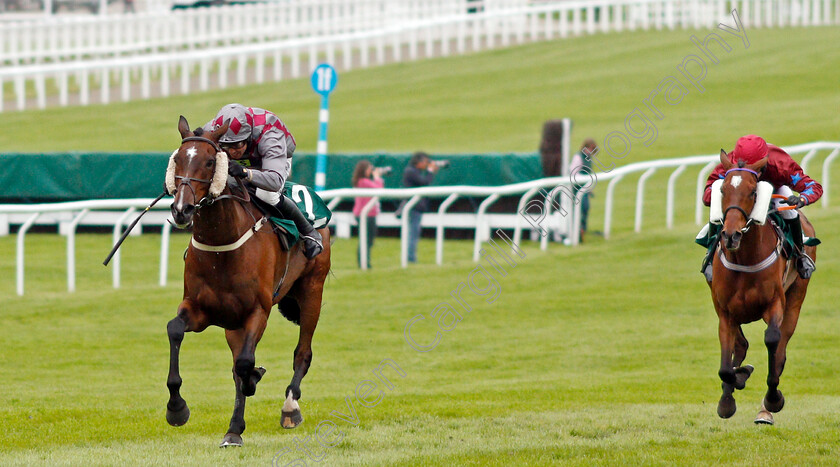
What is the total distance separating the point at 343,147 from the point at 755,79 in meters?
10.5

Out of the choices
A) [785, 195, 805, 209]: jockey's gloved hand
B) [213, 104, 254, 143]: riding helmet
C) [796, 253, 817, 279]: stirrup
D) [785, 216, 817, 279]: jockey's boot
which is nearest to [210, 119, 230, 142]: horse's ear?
[213, 104, 254, 143]: riding helmet

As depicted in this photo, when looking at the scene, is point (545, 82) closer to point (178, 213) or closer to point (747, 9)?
point (747, 9)

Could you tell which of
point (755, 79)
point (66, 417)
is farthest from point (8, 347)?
point (755, 79)

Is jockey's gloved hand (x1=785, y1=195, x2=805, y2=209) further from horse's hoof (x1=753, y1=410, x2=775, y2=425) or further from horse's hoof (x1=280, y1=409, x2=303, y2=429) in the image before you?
horse's hoof (x1=280, y1=409, x2=303, y2=429)

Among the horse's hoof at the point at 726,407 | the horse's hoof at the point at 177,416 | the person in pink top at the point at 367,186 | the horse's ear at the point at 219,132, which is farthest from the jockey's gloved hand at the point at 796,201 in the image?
the person in pink top at the point at 367,186

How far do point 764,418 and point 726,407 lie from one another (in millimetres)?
414

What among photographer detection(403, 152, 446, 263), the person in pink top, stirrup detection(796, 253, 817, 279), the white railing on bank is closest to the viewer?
stirrup detection(796, 253, 817, 279)

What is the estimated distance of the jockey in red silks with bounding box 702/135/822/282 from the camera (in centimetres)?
697

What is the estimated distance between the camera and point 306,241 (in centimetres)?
734

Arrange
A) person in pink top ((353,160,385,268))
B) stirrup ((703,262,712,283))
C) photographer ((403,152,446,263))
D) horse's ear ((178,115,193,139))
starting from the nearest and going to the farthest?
1. horse's ear ((178,115,193,139))
2. stirrup ((703,262,712,283))
3. person in pink top ((353,160,385,268))
4. photographer ((403,152,446,263))

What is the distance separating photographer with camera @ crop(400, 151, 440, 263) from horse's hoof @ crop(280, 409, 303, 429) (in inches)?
266

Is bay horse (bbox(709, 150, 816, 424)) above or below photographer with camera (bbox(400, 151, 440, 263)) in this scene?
above

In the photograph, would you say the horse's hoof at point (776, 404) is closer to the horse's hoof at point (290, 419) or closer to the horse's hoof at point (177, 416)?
the horse's hoof at point (290, 419)

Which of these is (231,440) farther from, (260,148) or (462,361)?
(462,361)
